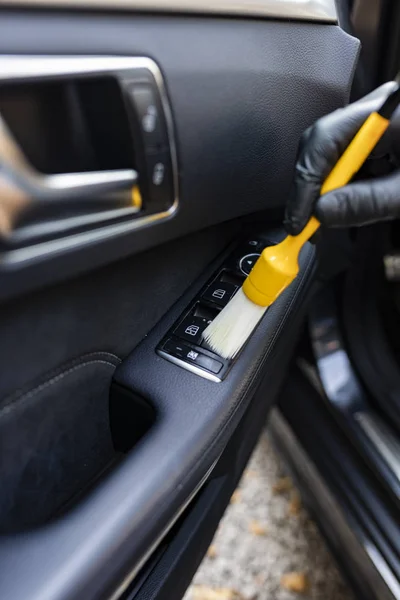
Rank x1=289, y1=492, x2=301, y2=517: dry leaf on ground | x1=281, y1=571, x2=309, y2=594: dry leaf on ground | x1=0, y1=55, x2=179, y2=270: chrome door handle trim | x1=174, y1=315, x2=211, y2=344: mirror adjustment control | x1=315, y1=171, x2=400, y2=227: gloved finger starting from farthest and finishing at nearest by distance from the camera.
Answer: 1. x1=289, y1=492, x2=301, y2=517: dry leaf on ground
2. x1=281, y1=571, x2=309, y2=594: dry leaf on ground
3. x1=174, y1=315, x2=211, y2=344: mirror adjustment control
4. x1=315, y1=171, x2=400, y2=227: gloved finger
5. x1=0, y1=55, x2=179, y2=270: chrome door handle trim

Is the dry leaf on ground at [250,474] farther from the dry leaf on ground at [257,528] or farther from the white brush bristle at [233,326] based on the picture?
the white brush bristle at [233,326]

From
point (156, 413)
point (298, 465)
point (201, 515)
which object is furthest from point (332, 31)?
point (298, 465)

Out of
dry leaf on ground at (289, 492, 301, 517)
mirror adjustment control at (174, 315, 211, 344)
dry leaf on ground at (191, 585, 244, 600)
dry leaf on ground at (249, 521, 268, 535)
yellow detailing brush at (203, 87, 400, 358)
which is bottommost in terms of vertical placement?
dry leaf on ground at (191, 585, 244, 600)

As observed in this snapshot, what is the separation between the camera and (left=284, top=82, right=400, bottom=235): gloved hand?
1.65 feet

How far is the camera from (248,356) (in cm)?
61

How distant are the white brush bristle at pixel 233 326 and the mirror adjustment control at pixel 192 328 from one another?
0.01m

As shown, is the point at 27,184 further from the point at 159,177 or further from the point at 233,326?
the point at 233,326

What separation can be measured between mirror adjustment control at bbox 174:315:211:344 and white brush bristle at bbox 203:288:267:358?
15 mm

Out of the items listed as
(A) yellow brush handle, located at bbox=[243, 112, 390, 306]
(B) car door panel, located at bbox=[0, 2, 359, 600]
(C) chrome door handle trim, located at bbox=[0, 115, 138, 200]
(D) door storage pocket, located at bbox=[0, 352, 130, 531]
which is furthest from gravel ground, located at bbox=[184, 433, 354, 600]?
(C) chrome door handle trim, located at bbox=[0, 115, 138, 200]

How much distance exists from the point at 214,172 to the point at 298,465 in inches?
27.3

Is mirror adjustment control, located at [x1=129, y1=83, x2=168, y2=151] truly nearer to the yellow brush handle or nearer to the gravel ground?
the yellow brush handle

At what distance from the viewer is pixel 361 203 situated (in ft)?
1.69

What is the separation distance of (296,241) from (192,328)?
0.17 metres

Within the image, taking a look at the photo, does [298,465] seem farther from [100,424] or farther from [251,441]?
[100,424]
